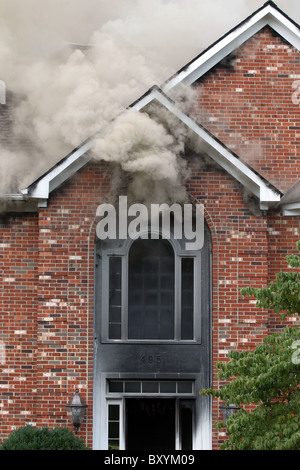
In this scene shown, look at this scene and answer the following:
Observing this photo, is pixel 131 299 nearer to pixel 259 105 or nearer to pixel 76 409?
pixel 76 409

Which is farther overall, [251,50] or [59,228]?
[251,50]

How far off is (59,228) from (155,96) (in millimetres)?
2302

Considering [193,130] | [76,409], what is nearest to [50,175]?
[193,130]

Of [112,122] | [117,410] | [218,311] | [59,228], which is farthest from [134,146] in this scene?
[117,410]

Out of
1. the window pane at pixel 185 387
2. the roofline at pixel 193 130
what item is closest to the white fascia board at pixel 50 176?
the roofline at pixel 193 130

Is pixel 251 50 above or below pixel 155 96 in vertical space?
above

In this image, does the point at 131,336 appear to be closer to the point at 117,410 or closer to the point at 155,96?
the point at 117,410

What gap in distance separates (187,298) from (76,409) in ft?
7.28

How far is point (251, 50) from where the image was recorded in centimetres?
1338

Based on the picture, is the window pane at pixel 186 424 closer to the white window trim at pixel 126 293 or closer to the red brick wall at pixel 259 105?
the white window trim at pixel 126 293

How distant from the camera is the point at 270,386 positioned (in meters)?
9.05

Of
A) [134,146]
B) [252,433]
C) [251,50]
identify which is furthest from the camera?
[251,50]

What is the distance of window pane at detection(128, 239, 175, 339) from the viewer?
1197 centimetres

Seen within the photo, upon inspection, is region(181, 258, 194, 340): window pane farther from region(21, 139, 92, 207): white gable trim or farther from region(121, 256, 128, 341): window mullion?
region(21, 139, 92, 207): white gable trim
